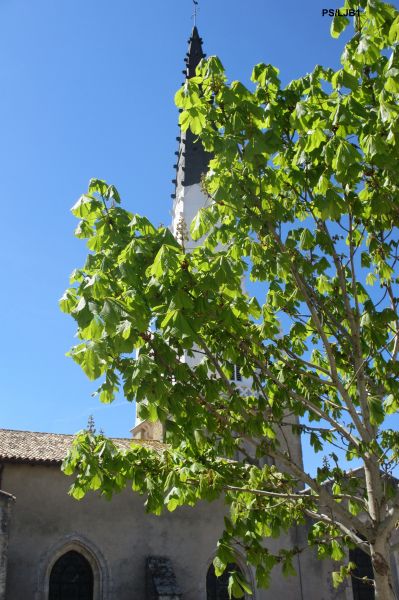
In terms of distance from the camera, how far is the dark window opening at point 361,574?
58.7ft

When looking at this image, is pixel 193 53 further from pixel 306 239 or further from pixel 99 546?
pixel 306 239

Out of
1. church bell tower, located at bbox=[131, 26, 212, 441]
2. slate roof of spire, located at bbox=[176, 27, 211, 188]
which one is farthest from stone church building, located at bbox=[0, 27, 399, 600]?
slate roof of spire, located at bbox=[176, 27, 211, 188]

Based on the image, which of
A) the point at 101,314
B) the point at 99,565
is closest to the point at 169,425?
the point at 101,314

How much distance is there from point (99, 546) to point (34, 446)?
3.25 metres

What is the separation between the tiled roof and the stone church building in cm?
3

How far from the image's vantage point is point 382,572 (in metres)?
6.98

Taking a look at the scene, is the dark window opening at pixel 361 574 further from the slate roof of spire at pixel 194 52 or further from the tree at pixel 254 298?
the slate roof of spire at pixel 194 52

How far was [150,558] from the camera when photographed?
53.6ft

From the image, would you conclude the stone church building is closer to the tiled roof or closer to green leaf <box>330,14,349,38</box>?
the tiled roof

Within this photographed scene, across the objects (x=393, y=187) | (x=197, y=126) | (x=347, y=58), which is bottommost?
(x=393, y=187)

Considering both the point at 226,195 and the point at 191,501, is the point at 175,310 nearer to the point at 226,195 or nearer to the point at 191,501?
the point at 226,195

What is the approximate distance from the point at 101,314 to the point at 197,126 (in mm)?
2761

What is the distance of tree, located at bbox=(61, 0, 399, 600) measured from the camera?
6.14 m

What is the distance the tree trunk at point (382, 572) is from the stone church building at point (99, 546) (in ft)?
30.5
